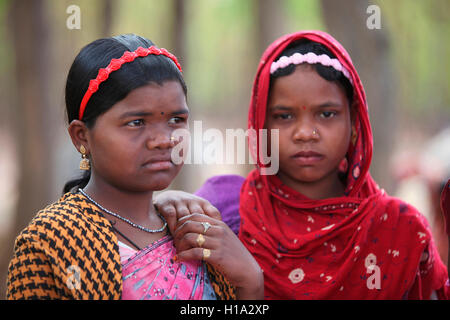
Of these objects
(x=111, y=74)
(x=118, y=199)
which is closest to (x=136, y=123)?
(x=111, y=74)

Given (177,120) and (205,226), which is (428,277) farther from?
(177,120)

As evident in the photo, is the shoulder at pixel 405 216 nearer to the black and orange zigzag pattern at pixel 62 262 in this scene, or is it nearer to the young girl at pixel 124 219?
the young girl at pixel 124 219

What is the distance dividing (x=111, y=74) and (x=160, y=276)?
809mm

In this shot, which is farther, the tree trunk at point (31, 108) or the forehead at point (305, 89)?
the tree trunk at point (31, 108)

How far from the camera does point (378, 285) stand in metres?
2.50

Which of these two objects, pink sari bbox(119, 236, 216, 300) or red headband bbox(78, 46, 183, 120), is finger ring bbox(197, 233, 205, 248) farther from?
red headband bbox(78, 46, 183, 120)

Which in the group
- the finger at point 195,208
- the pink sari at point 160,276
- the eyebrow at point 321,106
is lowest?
the pink sari at point 160,276

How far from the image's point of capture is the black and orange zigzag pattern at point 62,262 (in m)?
1.63

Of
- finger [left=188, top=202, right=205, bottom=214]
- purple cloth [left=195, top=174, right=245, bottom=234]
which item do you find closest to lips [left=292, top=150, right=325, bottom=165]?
purple cloth [left=195, top=174, right=245, bottom=234]

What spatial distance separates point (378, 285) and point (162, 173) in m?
1.37

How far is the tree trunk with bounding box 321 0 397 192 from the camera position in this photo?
435cm

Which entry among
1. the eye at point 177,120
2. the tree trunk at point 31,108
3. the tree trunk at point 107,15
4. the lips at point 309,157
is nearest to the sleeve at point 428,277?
the lips at point 309,157

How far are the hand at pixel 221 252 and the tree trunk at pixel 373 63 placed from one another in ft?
9.25
